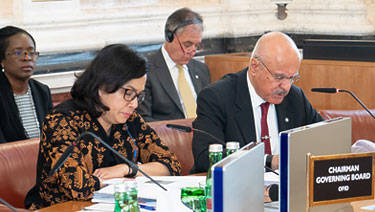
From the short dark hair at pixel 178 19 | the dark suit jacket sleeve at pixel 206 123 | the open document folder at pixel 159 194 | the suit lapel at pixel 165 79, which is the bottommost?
the open document folder at pixel 159 194

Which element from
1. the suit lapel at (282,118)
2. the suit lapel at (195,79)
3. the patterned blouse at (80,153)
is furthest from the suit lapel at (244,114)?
the suit lapel at (195,79)

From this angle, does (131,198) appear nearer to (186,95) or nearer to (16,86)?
(16,86)

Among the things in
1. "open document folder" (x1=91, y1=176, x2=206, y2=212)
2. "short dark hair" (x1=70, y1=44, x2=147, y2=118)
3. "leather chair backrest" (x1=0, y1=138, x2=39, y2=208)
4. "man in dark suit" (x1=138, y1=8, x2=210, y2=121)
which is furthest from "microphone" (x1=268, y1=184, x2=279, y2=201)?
"man in dark suit" (x1=138, y1=8, x2=210, y2=121)

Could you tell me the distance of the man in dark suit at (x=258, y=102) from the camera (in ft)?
9.55

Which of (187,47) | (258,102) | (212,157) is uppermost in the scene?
(187,47)

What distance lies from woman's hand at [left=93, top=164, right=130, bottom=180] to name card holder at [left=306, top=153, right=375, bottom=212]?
998mm

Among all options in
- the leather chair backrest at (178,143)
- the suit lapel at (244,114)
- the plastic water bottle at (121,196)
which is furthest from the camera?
the leather chair backrest at (178,143)

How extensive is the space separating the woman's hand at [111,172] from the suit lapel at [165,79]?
185 centimetres

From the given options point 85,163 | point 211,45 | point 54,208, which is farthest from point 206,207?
point 211,45

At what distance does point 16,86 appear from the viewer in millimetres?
4180

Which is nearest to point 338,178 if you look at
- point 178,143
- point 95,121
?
point 95,121

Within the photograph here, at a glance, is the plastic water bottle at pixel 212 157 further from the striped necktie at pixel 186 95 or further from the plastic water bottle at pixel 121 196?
the striped necktie at pixel 186 95

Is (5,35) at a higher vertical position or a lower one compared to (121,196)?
higher

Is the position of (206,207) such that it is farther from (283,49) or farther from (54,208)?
(283,49)
